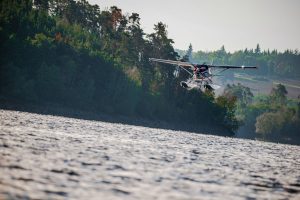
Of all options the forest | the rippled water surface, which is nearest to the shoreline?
the forest

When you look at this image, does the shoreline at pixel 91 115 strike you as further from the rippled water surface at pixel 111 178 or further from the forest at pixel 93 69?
the rippled water surface at pixel 111 178

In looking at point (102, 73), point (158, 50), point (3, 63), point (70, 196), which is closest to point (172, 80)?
point (158, 50)

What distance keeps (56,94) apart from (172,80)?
5142 cm

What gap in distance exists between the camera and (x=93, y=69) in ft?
391

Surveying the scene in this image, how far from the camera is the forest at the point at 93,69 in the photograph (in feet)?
329

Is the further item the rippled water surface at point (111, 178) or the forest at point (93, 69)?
the forest at point (93, 69)

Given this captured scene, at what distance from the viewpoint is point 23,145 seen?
2367cm

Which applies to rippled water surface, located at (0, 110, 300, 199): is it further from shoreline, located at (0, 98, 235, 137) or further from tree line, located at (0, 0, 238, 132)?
tree line, located at (0, 0, 238, 132)

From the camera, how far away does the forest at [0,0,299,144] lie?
100312 mm

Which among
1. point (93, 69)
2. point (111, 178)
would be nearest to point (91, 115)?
point (93, 69)

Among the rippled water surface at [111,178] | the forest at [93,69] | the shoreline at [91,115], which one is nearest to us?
the rippled water surface at [111,178]

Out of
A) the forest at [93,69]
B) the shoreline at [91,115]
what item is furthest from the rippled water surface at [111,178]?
the forest at [93,69]

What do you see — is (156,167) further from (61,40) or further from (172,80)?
(172,80)

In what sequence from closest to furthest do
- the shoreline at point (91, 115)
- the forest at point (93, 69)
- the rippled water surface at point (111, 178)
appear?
the rippled water surface at point (111, 178), the shoreline at point (91, 115), the forest at point (93, 69)
